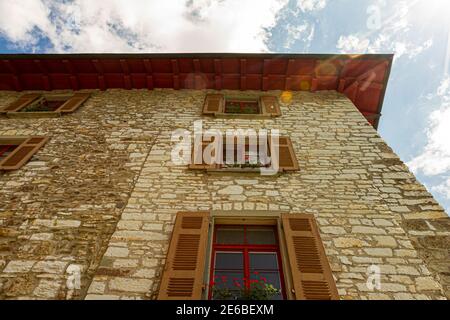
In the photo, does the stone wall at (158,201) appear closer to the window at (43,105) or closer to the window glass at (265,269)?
the window at (43,105)

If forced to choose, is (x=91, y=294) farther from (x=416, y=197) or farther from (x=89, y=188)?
(x=416, y=197)

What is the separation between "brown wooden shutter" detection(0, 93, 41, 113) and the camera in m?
7.33

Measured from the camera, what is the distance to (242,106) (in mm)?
8031

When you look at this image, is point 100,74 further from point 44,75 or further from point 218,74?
point 218,74

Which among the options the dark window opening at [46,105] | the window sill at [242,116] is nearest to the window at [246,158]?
the window sill at [242,116]

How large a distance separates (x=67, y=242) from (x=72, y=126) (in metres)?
3.33

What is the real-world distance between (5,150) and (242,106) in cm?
538

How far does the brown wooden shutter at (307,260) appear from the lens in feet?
11.6

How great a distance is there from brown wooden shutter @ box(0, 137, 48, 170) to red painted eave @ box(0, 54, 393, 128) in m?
2.70

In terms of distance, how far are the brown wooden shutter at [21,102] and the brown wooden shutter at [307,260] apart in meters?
6.84

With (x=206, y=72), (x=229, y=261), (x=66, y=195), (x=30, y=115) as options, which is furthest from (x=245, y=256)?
(x=30, y=115)

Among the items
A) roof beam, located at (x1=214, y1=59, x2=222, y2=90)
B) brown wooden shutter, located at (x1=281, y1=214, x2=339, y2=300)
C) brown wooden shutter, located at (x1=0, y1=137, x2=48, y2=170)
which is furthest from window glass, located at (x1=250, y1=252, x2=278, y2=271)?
roof beam, located at (x1=214, y1=59, x2=222, y2=90)
